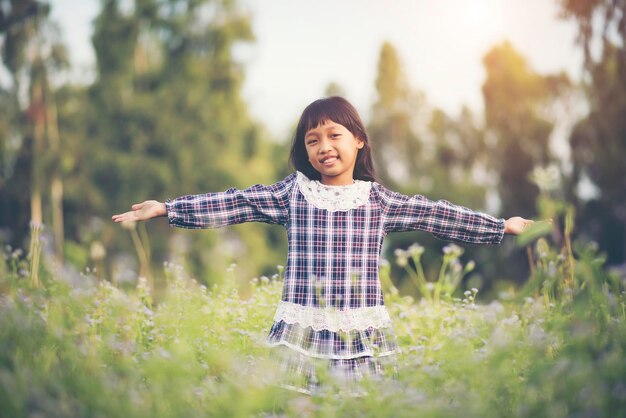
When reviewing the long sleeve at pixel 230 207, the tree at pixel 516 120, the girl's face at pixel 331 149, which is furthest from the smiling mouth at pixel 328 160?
the tree at pixel 516 120

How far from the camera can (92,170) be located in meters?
19.6

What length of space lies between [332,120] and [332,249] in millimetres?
649

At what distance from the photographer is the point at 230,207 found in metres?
3.34

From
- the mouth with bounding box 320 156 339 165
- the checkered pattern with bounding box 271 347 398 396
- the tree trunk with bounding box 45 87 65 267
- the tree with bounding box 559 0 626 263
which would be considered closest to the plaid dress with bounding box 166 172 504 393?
the checkered pattern with bounding box 271 347 398 396

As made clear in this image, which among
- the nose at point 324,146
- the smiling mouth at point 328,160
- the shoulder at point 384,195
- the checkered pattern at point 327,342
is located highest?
the nose at point 324,146

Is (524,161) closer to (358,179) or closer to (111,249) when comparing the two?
(111,249)

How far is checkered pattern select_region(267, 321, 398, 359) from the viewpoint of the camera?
119 inches

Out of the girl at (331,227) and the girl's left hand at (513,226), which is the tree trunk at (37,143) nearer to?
the girl at (331,227)

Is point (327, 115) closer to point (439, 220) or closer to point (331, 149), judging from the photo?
point (331, 149)

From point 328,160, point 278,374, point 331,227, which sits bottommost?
point 278,374

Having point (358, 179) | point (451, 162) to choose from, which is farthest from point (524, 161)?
point (358, 179)

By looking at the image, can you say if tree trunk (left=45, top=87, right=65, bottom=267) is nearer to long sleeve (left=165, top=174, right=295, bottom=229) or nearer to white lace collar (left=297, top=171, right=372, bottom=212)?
long sleeve (left=165, top=174, right=295, bottom=229)

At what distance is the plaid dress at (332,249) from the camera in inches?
119

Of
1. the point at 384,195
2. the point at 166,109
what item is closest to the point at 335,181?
the point at 384,195
